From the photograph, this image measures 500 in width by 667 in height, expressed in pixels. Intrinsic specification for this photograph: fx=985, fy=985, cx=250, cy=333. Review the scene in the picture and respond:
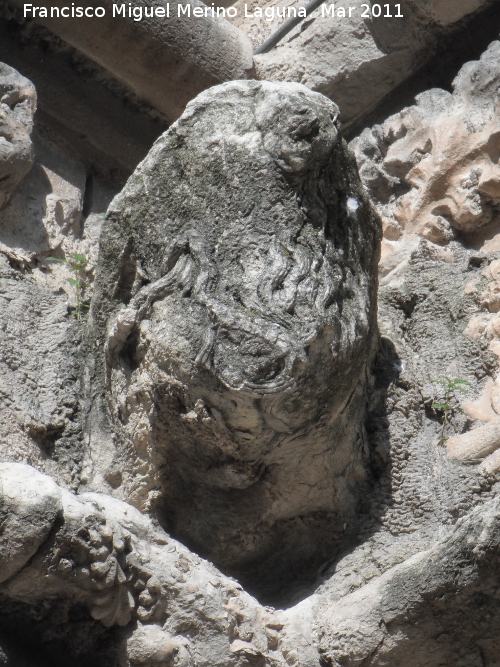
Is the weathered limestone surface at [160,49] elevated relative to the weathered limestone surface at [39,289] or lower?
elevated

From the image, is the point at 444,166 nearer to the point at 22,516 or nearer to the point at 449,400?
the point at 449,400

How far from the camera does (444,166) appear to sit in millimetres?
1983

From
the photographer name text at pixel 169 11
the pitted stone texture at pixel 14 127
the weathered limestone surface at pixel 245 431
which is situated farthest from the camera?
the photographer name text at pixel 169 11

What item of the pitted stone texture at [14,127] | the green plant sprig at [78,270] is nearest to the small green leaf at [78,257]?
the green plant sprig at [78,270]

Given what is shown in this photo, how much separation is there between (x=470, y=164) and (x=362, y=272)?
53 centimetres

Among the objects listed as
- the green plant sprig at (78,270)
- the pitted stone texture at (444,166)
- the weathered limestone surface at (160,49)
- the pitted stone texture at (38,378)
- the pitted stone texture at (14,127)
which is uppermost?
the pitted stone texture at (444,166)

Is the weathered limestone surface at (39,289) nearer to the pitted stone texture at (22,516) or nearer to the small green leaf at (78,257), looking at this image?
the small green leaf at (78,257)

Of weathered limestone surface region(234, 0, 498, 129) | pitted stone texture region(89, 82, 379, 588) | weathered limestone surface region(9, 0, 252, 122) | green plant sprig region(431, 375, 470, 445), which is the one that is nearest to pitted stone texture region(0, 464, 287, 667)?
pitted stone texture region(89, 82, 379, 588)

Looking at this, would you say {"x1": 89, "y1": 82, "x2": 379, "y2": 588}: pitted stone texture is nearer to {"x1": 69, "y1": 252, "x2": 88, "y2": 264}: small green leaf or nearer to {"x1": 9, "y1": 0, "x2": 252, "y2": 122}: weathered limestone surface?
{"x1": 69, "y1": 252, "x2": 88, "y2": 264}: small green leaf

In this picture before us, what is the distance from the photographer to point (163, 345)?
1.45 metres

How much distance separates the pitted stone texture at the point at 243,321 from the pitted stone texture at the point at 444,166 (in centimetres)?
40

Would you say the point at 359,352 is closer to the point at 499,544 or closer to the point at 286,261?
the point at 286,261

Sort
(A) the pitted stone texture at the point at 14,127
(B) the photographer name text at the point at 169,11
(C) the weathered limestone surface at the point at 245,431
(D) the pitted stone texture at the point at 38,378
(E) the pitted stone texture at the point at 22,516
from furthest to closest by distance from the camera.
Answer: (B) the photographer name text at the point at 169,11, (A) the pitted stone texture at the point at 14,127, (D) the pitted stone texture at the point at 38,378, (C) the weathered limestone surface at the point at 245,431, (E) the pitted stone texture at the point at 22,516

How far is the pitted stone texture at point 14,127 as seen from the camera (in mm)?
1827
